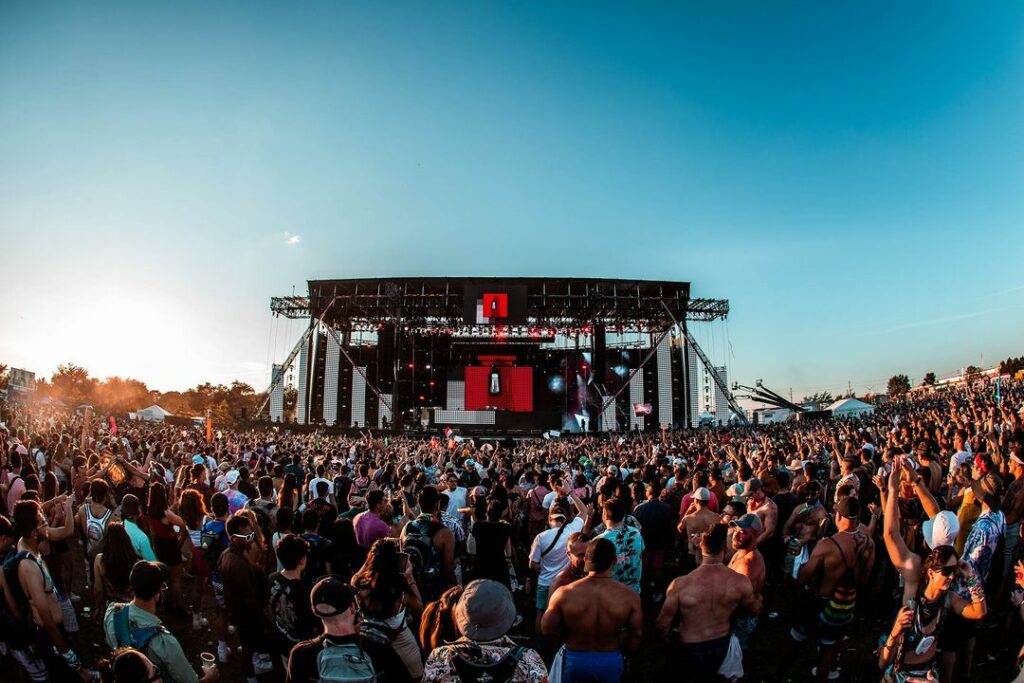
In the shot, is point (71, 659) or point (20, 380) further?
point (20, 380)

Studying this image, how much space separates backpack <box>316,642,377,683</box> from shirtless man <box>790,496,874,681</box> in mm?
3416

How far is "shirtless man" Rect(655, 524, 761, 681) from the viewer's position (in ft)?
11.5

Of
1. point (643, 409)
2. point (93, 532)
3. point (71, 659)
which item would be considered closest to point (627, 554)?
point (71, 659)

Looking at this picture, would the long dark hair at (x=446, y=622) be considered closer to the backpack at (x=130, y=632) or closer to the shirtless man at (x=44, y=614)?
the backpack at (x=130, y=632)

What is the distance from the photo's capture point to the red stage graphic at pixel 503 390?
36.3 meters

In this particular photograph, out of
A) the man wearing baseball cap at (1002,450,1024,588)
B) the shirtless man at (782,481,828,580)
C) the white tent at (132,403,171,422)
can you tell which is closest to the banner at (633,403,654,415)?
the shirtless man at (782,481,828,580)

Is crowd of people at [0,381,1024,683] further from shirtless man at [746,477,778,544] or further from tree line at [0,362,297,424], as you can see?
tree line at [0,362,297,424]

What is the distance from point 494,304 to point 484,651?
99.0 ft

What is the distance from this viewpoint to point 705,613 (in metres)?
3.53

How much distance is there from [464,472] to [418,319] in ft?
86.2

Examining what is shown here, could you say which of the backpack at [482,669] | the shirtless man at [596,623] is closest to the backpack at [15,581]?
the backpack at [482,669]

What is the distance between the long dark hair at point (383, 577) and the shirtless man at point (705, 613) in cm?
158

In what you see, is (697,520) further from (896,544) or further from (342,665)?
(342,665)

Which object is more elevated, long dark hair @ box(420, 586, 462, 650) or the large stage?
the large stage
